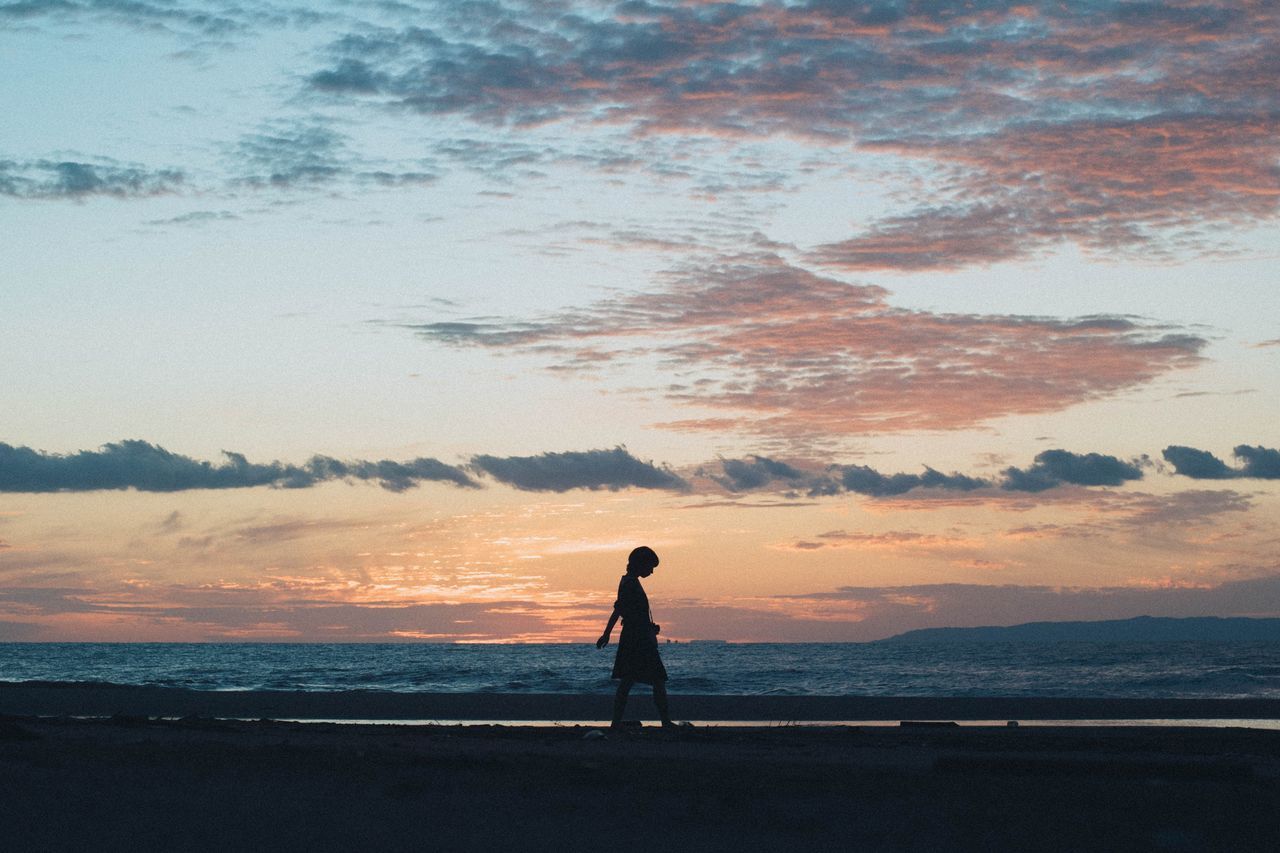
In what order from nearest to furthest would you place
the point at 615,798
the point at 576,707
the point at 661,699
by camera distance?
the point at 615,798, the point at 661,699, the point at 576,707

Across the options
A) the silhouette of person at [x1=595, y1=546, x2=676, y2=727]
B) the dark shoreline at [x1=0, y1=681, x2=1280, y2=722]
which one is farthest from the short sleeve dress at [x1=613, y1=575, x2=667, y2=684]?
the dark shoreline at [x1=0, y1=681, x2=1280, y2=722]

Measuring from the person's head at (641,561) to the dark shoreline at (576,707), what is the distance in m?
5.56

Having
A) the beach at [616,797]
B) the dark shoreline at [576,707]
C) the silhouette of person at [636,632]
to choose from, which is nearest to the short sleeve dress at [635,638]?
the silhouette of person at [636,632]

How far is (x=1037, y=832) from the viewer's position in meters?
6.59

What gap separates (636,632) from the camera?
14.1 m

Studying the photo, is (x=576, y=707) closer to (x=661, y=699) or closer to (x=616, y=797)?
(x=661, y=699)

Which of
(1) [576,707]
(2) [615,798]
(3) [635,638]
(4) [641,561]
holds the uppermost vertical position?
(4) [641,561]

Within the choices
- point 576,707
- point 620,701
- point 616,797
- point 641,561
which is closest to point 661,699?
point 620,701

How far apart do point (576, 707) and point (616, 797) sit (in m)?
14.2

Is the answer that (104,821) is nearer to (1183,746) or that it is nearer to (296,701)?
(1183,746)

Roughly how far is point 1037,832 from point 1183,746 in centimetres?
607

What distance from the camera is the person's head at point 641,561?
14211mm

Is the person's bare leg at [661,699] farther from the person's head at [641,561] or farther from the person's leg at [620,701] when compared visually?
the person's head at [641,561]

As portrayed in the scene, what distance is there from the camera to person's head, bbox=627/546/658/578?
14.2 meters
